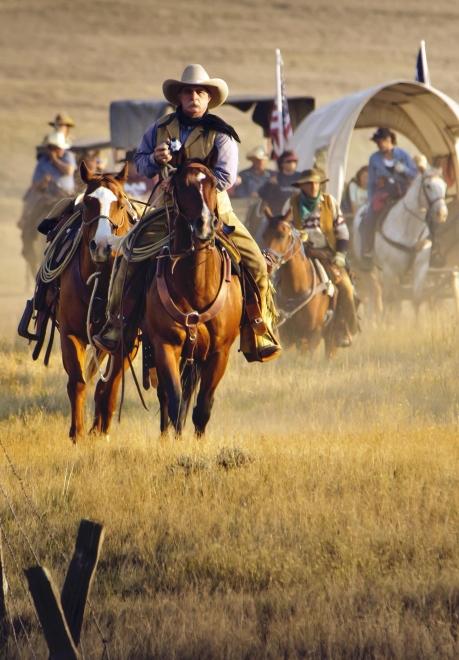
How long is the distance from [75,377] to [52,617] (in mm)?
6307

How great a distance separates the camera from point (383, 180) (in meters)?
24.5

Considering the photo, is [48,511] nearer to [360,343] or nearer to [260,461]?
[260,461]

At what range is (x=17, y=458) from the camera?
1089 cm

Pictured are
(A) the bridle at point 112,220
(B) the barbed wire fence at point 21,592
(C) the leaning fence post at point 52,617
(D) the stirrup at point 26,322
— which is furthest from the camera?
(D) the stirrup at point 26,322

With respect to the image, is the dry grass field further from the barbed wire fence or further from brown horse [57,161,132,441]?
brown horse [57,161,132,441]

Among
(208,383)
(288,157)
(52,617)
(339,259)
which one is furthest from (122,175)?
(288,157)

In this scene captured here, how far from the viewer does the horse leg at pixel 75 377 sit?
1218cm

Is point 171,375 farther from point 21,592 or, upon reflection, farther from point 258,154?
point 258,154

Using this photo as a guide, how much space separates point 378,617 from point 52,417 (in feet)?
20.7

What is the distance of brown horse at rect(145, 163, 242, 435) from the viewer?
10836 mm

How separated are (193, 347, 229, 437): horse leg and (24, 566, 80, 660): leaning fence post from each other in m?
5.37

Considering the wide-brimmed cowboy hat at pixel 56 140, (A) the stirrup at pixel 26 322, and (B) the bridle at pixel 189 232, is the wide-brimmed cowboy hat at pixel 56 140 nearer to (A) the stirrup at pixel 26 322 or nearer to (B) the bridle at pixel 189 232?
(A) the stirrup at pixel 26 322

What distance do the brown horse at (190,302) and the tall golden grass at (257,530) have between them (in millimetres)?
472

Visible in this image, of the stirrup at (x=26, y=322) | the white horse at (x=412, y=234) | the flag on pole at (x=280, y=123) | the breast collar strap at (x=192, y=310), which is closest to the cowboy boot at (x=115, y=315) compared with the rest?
the breast collar strap at (x=192, y=310)
